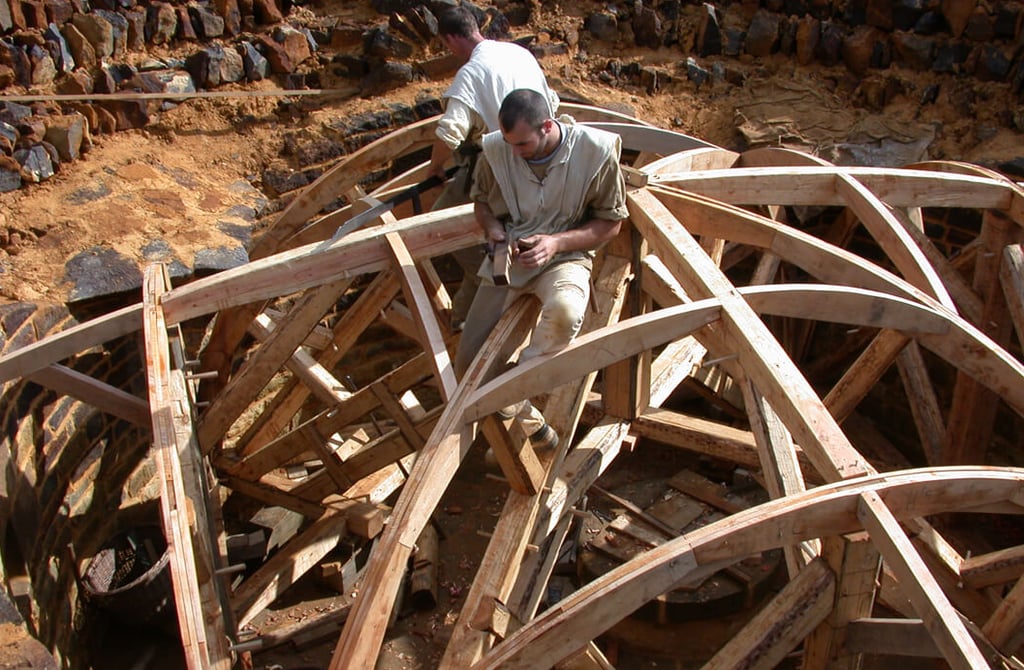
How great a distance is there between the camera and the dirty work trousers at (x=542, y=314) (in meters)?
3.82

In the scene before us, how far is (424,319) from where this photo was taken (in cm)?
425

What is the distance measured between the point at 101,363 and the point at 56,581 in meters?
1.27

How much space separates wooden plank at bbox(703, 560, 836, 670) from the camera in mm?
3377

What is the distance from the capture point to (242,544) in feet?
20.5

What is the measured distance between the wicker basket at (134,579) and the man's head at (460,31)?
10.4ft

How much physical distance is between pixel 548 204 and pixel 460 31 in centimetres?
150

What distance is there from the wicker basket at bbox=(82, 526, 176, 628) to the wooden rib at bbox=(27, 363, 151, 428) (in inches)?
41.6

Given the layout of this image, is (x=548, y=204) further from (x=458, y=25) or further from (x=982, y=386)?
(x=982, y=386)

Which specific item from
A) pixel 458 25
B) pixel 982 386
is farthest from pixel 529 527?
pixel 982 386

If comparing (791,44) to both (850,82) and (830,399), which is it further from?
(830,399)

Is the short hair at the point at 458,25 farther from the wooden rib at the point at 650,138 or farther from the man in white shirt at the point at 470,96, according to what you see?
the wooden rib at the point at 650,138

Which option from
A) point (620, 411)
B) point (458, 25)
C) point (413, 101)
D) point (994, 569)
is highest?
point (458, 25)

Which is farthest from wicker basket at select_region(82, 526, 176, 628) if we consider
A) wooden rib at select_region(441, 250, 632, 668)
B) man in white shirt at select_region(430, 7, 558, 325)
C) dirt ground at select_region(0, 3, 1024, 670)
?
man in white shirt at select_region(430, 7, 558, 325)

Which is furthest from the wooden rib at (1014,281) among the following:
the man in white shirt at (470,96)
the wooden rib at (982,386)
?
the man in white shirt at (470,96)
